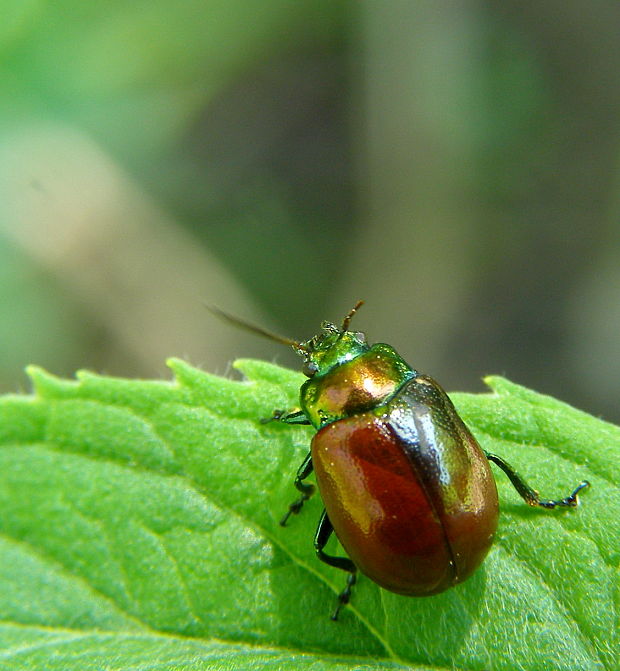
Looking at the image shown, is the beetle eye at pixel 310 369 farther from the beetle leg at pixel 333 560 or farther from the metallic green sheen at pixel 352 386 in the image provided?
the beetle leg at pixel 333 560

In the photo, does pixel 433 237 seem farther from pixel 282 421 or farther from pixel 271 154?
pixel 282 421

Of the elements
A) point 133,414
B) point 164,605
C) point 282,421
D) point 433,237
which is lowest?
point 164,605

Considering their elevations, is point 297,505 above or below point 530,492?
below

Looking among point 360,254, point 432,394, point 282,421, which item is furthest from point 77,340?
point 432,394

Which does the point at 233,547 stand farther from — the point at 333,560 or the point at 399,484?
the point at 399,484

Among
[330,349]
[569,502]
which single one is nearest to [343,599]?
[569,502]

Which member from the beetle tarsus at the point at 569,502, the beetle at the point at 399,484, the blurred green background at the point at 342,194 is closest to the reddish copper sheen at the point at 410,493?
the beetle at the point at 399,484

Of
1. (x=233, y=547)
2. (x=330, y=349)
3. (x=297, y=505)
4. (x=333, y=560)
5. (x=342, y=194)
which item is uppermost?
(x=342, y=194)
